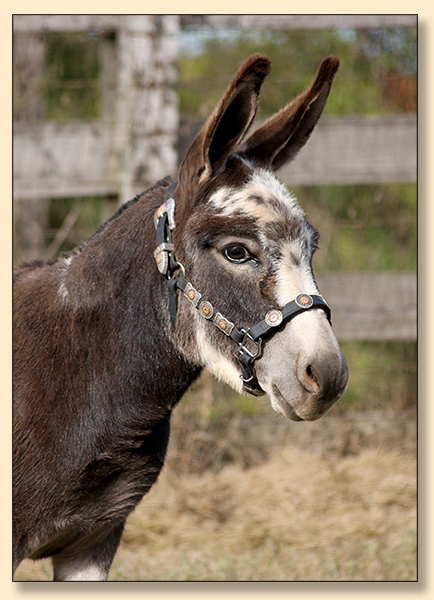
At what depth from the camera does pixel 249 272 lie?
1.88 m

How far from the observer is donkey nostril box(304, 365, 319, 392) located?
67.4 inches

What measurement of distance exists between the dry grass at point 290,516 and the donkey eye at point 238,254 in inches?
83.4

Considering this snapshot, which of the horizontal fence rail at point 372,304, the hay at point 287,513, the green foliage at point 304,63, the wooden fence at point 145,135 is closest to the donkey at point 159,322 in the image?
the hay at point 287,513

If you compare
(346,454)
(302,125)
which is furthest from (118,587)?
(346,454)

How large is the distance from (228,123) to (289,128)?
285 mm

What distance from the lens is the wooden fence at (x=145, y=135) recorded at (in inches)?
152

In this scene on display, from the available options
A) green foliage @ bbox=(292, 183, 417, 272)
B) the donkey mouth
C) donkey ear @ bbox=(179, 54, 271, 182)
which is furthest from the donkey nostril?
green foliage @ bbox=(292, 183, 417, 272)

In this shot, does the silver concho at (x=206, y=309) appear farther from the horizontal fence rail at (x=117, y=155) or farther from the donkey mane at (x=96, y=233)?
the horizontal fence rail at (x=117, y=155)

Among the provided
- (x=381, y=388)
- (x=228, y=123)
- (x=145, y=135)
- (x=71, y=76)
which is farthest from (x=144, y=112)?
(x=381, y=388)

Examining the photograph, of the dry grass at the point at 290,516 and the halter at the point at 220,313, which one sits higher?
the halter at the point at 220,313

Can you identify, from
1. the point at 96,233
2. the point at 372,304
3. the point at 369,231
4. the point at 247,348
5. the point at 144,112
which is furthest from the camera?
the point at 369,231

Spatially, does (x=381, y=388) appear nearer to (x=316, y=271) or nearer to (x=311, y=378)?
(x=316, y=271)

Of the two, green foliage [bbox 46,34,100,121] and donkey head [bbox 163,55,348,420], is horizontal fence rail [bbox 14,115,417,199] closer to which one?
green foliage [bbox 46,34,100,121]

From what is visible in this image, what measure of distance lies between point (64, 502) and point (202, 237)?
3.41 feet
